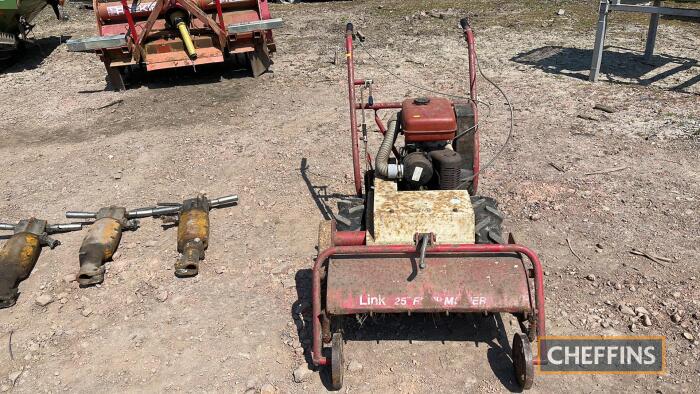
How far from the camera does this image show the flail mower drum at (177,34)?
8.86m

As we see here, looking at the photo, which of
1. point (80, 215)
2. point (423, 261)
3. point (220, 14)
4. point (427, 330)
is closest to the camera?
point (423, 261)

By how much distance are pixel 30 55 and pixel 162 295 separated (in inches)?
429

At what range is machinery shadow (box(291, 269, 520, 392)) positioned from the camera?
3768 mm

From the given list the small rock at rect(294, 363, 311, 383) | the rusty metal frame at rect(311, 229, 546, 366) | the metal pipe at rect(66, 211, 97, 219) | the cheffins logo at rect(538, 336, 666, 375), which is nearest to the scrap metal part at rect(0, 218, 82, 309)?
the metal pipe at rect(66, 211, 97, 219)

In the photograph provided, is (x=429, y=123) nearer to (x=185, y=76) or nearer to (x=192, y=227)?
(x=192, y=227)

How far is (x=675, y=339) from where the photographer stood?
12.1 feet

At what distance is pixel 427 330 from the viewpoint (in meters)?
3.89

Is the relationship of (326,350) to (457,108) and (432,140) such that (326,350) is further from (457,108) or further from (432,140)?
(457,108)

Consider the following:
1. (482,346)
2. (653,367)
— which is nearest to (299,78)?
(482,346)

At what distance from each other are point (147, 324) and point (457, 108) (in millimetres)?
3180

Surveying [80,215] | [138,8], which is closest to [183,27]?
[138,8]

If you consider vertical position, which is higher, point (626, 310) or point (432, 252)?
point (432, 252)

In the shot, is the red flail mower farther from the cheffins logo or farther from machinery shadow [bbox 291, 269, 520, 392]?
the cheffins logo

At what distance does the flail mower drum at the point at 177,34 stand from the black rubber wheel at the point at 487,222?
6.29m
